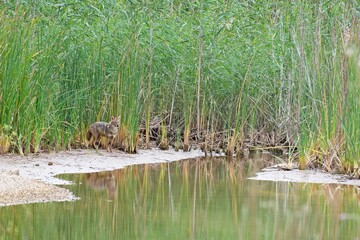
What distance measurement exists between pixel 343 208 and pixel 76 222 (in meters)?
2.94

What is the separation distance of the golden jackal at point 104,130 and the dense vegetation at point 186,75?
0.26 meters

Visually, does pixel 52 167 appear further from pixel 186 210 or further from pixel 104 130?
pixel 186 210

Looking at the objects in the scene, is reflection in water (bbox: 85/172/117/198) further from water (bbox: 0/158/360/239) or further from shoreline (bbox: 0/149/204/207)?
shoreline (bbox: 0/149/204/207)

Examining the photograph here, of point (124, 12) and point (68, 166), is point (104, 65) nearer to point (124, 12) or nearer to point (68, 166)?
point (124, 12)

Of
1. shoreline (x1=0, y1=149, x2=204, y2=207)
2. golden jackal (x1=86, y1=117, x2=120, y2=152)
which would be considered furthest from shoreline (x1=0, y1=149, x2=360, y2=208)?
golden jackal (x1=86, y1=117, x2=120, y2=152)

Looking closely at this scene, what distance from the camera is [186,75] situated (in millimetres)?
14562

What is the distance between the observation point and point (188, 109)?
47.1 ft

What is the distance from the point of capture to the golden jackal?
12.7m

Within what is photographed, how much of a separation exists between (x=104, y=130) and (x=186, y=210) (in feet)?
13.7

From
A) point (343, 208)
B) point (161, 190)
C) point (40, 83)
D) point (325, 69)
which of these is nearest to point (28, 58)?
point (40, 83)

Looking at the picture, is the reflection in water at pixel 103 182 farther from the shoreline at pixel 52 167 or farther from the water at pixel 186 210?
the shoreline at pixel 52 167

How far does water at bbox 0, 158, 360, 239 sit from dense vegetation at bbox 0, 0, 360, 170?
1268 mm

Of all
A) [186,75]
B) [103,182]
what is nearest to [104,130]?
[103,182]

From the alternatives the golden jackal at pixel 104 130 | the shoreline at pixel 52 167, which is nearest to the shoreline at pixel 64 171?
the shoreline at pixel 52 167
